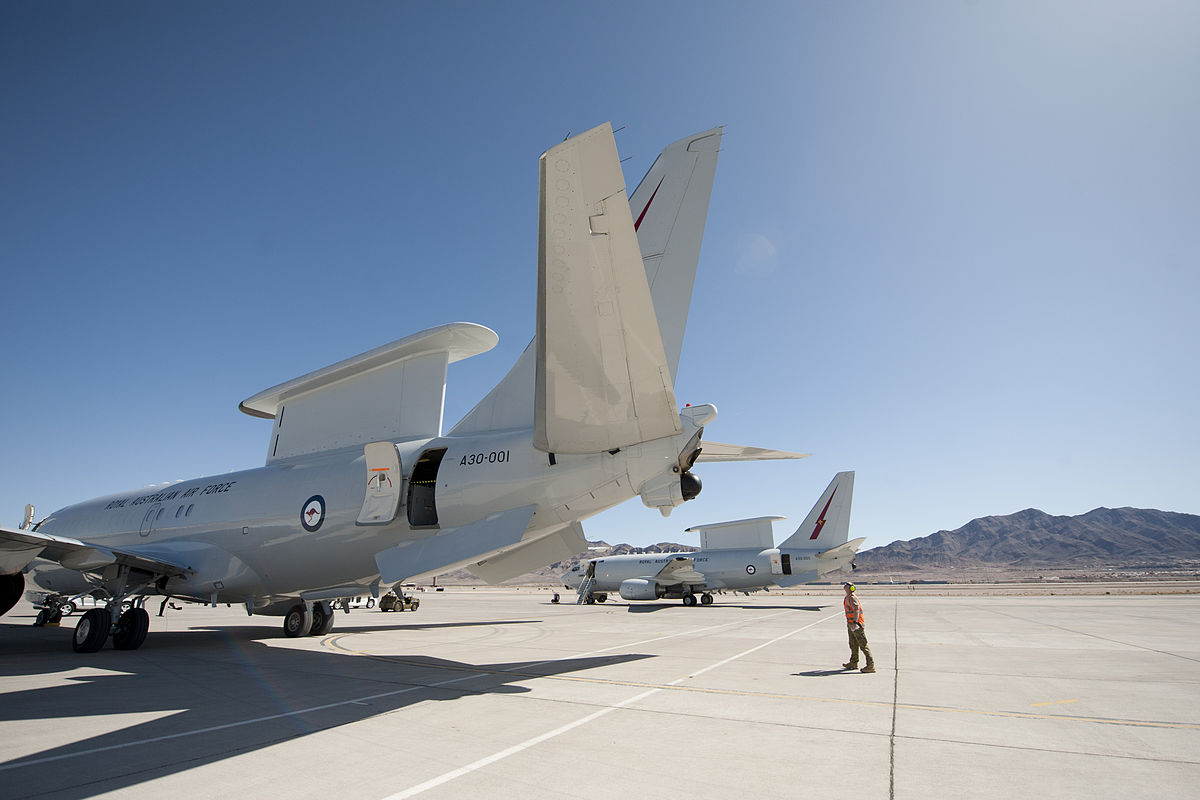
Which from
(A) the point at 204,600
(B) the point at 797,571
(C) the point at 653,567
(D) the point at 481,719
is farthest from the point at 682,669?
(C) the point at 653,567

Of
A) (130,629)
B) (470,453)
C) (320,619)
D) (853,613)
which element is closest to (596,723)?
(470,453)

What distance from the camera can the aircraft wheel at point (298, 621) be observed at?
1425 centimetres

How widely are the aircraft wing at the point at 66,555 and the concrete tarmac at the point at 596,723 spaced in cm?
160

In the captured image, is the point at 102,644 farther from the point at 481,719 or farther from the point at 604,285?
the point at 604,285

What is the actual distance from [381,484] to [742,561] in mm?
25395

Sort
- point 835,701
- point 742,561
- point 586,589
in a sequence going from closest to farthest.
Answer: point 835,701 → point 742,561 → point 586,589

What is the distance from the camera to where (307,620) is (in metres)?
14.4

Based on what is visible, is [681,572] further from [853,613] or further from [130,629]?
[130,629]

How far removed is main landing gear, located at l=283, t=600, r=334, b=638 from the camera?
14.3 m

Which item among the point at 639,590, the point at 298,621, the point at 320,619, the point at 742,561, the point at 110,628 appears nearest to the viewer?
the point at 110,628

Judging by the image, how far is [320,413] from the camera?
1204 centimetres

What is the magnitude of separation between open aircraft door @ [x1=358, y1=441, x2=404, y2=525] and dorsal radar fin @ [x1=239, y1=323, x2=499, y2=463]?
2.66ft

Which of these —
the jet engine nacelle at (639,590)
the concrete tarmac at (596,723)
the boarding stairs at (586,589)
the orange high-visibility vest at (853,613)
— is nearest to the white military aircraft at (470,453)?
the concrete tarmac at (596,723)

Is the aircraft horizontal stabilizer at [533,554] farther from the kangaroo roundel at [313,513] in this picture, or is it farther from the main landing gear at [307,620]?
the main landing gear at [307,620]
